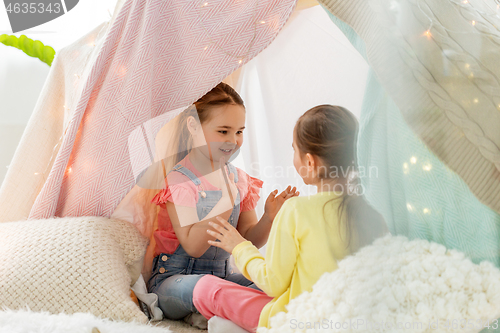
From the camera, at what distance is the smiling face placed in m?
1.05

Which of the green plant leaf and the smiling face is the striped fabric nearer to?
the smiling face

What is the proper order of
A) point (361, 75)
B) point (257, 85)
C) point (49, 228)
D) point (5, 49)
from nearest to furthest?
point (361, 75) → point (49, 228) → point (257, 85) → point (5, 49)

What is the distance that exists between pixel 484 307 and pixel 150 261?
2.87 feet

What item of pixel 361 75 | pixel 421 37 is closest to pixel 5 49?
pixel 361 75

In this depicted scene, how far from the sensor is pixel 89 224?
903 mm

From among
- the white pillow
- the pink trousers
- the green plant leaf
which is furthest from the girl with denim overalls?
the green plant leaf

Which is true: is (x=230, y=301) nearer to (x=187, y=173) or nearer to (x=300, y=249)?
(x=300, y=249)

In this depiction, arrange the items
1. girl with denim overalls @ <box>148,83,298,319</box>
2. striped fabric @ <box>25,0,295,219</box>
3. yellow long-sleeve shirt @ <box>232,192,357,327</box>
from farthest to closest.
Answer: girl with denim overalls @ <box>148,83,298,319</box>, striped fabric @ <box>25,0,295,219</box>, yellow long-sleeve shirt @ <box>232,192,357,327</box>

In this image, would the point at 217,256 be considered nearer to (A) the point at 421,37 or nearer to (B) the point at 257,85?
(B) the point at 257,85

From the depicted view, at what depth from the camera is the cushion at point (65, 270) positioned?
2.59 ft

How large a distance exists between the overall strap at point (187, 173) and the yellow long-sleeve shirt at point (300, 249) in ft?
1.35

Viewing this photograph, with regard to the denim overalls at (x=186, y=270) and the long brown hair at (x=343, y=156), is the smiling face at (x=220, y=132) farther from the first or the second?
the long brown hair at (x=343, y=156)

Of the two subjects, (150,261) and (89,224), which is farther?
(150,261)

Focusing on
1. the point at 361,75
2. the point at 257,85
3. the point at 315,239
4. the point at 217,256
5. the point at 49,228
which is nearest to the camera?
the point at 315,239
